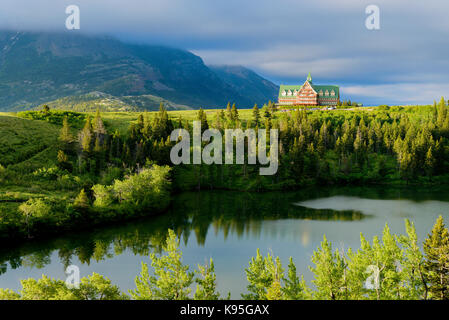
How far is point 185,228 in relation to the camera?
72.0 m

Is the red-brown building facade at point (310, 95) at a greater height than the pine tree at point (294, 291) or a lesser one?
greater

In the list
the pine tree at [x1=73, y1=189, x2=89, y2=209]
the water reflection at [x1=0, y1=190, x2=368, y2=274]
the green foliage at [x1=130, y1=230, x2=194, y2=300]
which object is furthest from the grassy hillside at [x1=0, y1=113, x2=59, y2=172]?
the green foliage at [x1=130, y1=230, x2=194, y2=300]

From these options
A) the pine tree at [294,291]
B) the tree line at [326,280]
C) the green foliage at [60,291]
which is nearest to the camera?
the green foliage at [60,291]

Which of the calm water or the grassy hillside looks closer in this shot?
the calm water

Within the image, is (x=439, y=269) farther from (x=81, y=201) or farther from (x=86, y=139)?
(x=86, y=139)

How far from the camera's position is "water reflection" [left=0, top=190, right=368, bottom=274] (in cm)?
5678

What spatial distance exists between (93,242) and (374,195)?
76766mm

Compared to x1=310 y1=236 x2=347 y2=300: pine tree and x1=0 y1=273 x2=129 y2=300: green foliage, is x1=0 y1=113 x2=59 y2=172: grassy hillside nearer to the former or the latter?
x1=0 y1=273 x2=129 y2=300: green foliage

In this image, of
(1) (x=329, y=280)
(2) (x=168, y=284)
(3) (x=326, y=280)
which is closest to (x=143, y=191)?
(2) (x=168, y=284)

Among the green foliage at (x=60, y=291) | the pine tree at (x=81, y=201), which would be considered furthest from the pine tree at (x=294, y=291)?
the pine tree at (x=81, y=201)

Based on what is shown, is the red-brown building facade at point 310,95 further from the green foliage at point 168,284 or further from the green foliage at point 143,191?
the green foliage at point 168,284

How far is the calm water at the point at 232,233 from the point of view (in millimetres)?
51562
